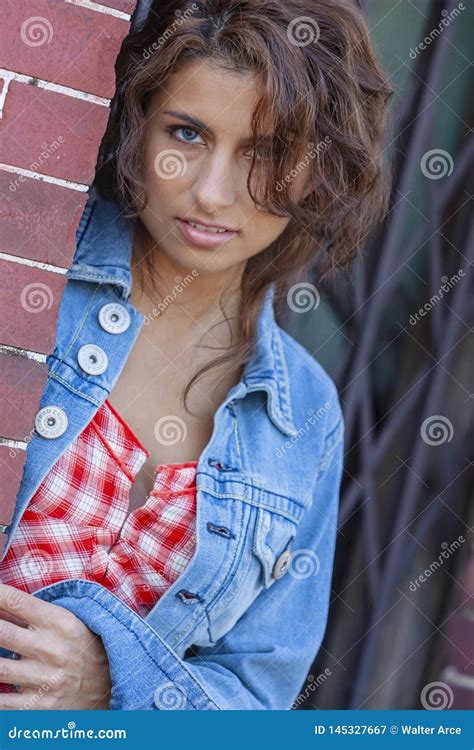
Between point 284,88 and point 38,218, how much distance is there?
52 centimetres

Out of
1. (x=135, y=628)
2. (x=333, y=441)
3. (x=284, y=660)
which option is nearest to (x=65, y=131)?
(x=135, y=628)

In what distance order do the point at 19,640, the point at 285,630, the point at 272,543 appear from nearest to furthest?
the point at 19,640
the point at 272,543
the point at 285,630

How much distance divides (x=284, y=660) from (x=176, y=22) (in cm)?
119

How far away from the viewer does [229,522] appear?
69.3 inches

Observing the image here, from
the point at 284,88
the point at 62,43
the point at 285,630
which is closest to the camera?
the point at 62,43

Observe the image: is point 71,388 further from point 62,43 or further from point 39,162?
point 62,43

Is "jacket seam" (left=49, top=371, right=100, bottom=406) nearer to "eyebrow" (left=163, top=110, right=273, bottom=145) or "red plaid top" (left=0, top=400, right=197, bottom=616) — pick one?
"red plaid top" (left=0, top=400, right=197, bottom=616)

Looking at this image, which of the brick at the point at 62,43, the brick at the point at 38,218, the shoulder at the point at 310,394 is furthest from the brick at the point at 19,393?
the shoulder at the point at 310,394

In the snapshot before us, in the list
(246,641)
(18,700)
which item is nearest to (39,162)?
(18,700)

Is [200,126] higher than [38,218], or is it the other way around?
[200,126]

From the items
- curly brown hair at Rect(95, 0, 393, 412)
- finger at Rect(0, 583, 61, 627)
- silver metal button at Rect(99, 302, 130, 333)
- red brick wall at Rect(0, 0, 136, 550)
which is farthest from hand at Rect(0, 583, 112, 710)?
curly brown hair at Rect(95, 0, 393, 412)

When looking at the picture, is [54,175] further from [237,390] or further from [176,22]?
[237,390]

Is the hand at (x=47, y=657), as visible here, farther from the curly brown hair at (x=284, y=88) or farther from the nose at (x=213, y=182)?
the nose at (x=213, y=182)
